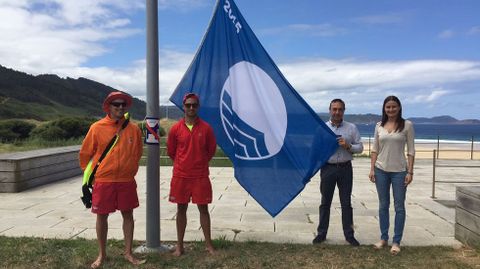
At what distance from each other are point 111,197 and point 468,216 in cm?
426

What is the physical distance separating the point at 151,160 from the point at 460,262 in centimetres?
358

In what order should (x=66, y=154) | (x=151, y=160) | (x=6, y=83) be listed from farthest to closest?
(x=6, y=83) < (x=66, y=154) < (x=151, y=160)

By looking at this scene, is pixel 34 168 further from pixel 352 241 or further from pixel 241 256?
pixel 352 241

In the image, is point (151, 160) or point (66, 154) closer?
point (151, 160)

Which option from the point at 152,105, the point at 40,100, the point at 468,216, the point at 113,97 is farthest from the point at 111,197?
the point at 40,100

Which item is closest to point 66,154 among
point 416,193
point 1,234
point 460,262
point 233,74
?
point 1,234

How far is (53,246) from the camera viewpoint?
5574 mm

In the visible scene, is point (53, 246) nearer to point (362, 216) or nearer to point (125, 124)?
point (125, 124)

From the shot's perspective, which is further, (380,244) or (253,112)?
(253,112)

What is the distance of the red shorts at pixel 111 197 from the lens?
4.76 meters

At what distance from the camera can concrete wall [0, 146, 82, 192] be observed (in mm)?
9672

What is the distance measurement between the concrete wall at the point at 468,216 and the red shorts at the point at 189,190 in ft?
10.5

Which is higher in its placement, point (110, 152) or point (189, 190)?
point (110, 152)

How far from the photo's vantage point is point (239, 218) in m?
7.59
